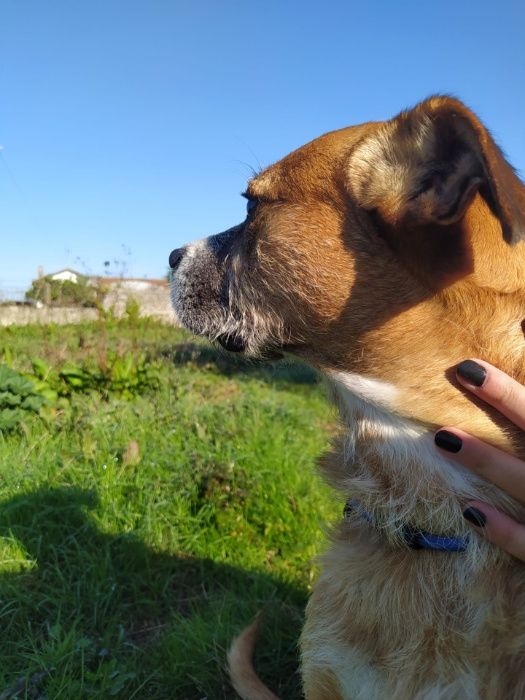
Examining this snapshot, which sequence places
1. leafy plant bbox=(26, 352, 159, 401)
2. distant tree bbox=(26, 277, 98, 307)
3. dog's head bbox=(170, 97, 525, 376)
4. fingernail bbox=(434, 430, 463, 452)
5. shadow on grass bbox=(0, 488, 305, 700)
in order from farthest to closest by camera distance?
distant tree bbox=(26, 277, 98, 307) → leafy plant bbox=(26, 352, 159, 401) → shadow on grass bbox=(0, 488, 305, 700) → fingernail bbox=(434, 430, 463, 452) → dog's head bbox=(170, 97, 525, 376)

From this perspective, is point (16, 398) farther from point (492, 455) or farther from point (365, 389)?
point (492, 455)

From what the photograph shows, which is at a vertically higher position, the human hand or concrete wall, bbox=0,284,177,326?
concrete wall, bbox=0,284,177,326

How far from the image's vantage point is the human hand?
5.25 feet

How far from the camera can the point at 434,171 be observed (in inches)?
64.8

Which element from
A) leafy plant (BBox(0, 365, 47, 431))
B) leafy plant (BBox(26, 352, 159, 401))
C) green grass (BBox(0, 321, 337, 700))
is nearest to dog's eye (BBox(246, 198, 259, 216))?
green grass (BBox(0, 321, 337, 700))

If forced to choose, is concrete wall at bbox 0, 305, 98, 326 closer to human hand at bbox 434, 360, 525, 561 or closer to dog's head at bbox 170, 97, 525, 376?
dog's head at bbox 170, 97, 525, 376

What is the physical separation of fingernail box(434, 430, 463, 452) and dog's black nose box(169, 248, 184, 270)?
118 centimetres

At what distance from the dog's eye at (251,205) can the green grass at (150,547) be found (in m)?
0.60

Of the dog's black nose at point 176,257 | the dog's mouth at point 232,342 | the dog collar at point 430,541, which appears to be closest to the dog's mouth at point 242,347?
the dog's mouth at point 232,342

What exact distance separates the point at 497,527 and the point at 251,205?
125cm

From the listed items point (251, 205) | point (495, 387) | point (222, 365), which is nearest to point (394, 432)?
point (495, 387)

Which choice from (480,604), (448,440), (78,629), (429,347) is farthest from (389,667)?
(78,629)

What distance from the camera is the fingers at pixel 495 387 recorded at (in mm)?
1599

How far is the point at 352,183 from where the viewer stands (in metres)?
1.84
